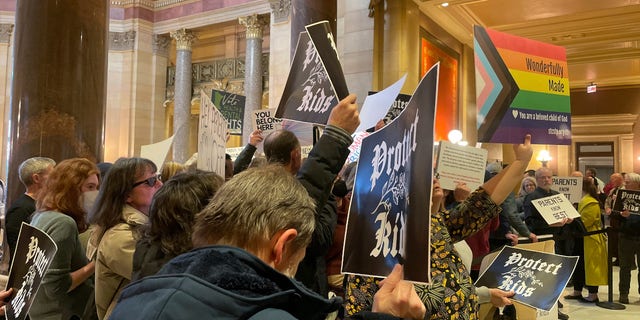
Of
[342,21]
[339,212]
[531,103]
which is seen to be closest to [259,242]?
[339,212]

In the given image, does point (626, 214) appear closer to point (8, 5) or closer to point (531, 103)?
point (531, 103)

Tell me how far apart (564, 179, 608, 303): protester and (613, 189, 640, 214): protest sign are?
276mm

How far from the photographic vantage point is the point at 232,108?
7633 mm

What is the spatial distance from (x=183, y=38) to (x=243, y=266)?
71.6ft

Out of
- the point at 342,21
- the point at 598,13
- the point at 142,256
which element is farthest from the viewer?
the point at 598,13

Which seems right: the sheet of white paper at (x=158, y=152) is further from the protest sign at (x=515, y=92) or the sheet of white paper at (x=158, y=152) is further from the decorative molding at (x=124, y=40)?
the decorative molding at (x=124, y=40)

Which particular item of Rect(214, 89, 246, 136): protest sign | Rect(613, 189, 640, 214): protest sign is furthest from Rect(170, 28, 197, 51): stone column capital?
Rect(613, 189, 640, 214): protest sign

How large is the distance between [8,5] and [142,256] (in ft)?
75.2

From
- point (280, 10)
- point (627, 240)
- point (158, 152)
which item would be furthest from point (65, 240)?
point (280, 10)

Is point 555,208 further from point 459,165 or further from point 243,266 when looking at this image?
point 243,266

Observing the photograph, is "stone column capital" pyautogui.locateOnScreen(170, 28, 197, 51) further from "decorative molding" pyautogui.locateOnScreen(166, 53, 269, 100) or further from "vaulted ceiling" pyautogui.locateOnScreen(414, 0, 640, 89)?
"vaulted ceiling" pyautogui.locateOnScreen(414, 0, 640, 89)

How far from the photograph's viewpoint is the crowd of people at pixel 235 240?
Result: 0.99m

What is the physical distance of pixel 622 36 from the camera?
42.4 ft

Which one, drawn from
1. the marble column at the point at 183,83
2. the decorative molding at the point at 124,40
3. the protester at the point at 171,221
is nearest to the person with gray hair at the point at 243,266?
the protester at the point at 171,221
